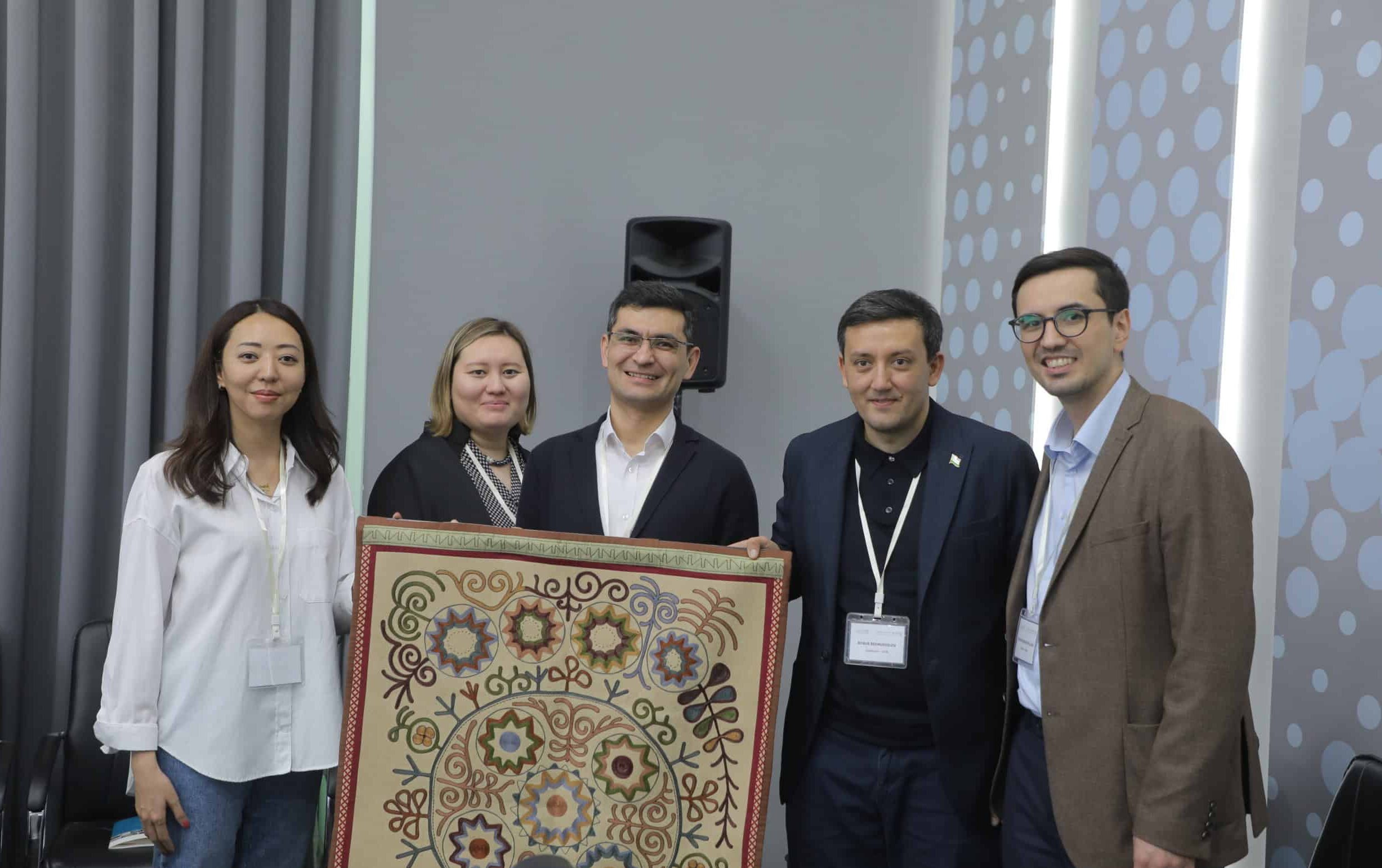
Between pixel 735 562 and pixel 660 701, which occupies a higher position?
pixel 735 562

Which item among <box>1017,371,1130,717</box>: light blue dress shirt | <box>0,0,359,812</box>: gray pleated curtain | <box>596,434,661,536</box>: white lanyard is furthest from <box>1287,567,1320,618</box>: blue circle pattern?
<box>0,0,359,812</box>: gray pleated curtain

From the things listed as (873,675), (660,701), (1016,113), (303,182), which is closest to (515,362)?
(660,701)

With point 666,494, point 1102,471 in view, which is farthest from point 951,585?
point 666,494

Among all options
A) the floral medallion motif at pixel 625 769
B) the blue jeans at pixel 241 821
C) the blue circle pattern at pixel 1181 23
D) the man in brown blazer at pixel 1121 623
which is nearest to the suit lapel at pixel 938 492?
the man in brown blazer at pixel 1121 623

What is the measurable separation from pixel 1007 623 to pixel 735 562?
58 centimetres

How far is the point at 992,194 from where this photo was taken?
177 inches

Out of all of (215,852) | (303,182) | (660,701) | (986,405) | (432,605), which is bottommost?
(215,852)

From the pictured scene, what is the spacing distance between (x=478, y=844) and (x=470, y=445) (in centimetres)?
112

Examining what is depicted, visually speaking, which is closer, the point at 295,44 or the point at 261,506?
the point at 261,506

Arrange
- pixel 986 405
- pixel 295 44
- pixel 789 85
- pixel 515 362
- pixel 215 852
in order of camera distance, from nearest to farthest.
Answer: pixel 215 852
pixel 515 362
pixel 295 44
pixel 986 405
pixel 789 85

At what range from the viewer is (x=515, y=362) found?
297 centimetres

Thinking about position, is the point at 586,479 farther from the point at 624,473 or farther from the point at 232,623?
the point at 232,623

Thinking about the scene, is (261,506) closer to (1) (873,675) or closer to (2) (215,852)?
(2) (215,852)

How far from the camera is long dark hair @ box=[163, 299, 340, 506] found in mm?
2254
